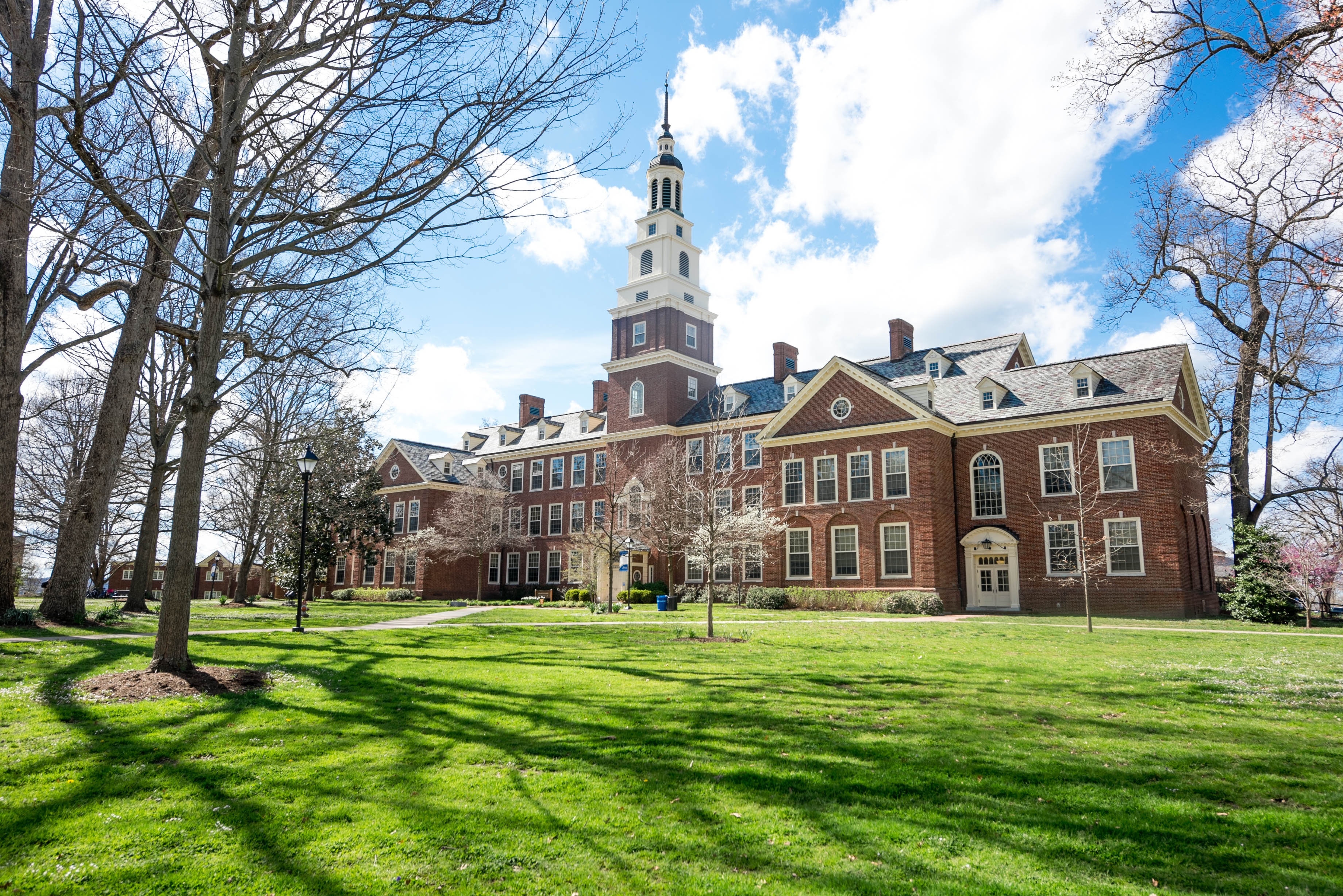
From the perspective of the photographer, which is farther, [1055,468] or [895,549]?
[895,549]

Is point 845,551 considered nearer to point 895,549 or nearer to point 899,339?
point 895,549

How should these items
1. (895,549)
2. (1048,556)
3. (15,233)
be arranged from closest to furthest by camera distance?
(15,233), (1048,556), (895,549)

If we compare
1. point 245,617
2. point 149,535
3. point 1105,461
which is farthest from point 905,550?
point 149,535

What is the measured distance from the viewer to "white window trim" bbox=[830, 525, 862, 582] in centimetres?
3098

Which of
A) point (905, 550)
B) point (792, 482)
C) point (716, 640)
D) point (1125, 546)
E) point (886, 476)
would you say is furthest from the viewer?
point (792, 482)

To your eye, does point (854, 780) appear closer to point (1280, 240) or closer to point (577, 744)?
point (577, 744)

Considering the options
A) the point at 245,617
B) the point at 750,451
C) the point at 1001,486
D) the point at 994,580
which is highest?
the point at 750,451

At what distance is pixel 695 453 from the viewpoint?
39156mm

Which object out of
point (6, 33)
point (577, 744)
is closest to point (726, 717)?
point (577, 744)

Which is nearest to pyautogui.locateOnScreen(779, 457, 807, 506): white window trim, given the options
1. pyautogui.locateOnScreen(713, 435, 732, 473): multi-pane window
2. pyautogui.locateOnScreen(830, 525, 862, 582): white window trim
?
pyautogui.locateOnScreen(830, 525, 862, 582): white window trim

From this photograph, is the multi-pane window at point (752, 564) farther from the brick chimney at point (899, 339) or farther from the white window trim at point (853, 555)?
the brick chimney at point (899, 339)

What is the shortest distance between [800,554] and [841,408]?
21.9 ft

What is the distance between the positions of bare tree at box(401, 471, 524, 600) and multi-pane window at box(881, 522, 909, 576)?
22628 mm

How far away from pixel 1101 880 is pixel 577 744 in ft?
14.0
